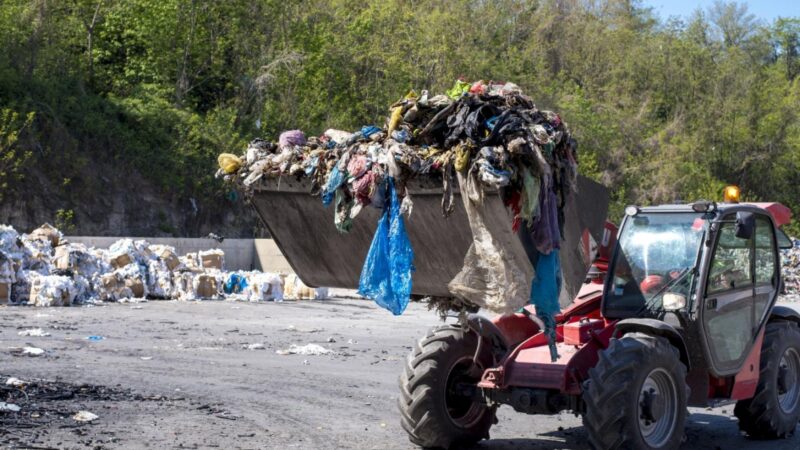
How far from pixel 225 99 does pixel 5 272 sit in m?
20.9

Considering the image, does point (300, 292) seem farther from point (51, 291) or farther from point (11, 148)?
point (11, 148)

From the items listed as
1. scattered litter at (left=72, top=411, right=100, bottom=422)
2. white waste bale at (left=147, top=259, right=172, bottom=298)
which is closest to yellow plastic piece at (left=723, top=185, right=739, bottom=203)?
scattered litter at (left=72, top=411, right=100, bottom=422)

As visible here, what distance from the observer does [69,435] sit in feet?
25.4

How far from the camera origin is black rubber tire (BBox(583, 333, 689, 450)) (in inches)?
272

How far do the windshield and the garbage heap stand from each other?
5.43 feet

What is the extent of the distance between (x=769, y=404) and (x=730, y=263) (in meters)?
1.31

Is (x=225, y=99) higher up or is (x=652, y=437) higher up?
(x=225, y=99)

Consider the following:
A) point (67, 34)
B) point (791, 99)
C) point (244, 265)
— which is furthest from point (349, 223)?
point (791, 99)

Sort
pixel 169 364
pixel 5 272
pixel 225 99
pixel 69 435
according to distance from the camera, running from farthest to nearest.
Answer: pixel 225 99
pixel 5 272
pixel 169 364
pixel 69 435

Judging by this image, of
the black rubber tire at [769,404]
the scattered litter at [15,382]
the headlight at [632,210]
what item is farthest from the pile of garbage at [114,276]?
the black rubber tire at [769,404]

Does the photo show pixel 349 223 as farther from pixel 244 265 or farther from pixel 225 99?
pixel 225 99

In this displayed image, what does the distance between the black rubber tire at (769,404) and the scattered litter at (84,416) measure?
18.3ft

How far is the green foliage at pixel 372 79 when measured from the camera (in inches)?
1346

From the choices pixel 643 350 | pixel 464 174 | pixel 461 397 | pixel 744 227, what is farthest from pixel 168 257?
pixel 464 174
